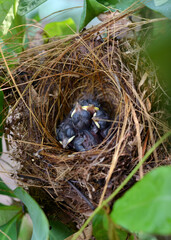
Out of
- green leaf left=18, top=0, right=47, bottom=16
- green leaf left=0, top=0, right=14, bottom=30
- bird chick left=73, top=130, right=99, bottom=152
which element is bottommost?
bird chick left=73, top=130, right=99, bottom=152

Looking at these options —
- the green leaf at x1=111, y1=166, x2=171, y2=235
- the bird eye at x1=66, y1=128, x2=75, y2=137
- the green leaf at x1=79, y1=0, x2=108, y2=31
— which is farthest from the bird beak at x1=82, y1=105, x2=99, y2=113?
the green leaf at x1=111, y1=166, x2=171, y2=235

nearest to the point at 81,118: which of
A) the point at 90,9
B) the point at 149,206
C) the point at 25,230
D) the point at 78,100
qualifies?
the point at 78,100

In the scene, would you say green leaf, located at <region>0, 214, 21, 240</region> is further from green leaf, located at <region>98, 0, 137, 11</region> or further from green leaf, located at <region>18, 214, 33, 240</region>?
green leaf, located at <region>98, 0, 137, 11</region>

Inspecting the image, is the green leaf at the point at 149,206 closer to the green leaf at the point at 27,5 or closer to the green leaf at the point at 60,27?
the green leaf at the point at 27,5

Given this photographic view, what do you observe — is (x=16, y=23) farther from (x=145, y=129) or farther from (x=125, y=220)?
(x=125, y=220)

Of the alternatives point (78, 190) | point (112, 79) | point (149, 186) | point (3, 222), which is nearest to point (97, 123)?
point (112, 79)

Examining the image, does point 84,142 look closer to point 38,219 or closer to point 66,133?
point 66,133

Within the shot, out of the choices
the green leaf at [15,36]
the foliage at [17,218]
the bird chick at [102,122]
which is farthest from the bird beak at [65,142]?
the green leaf at [15,36]
